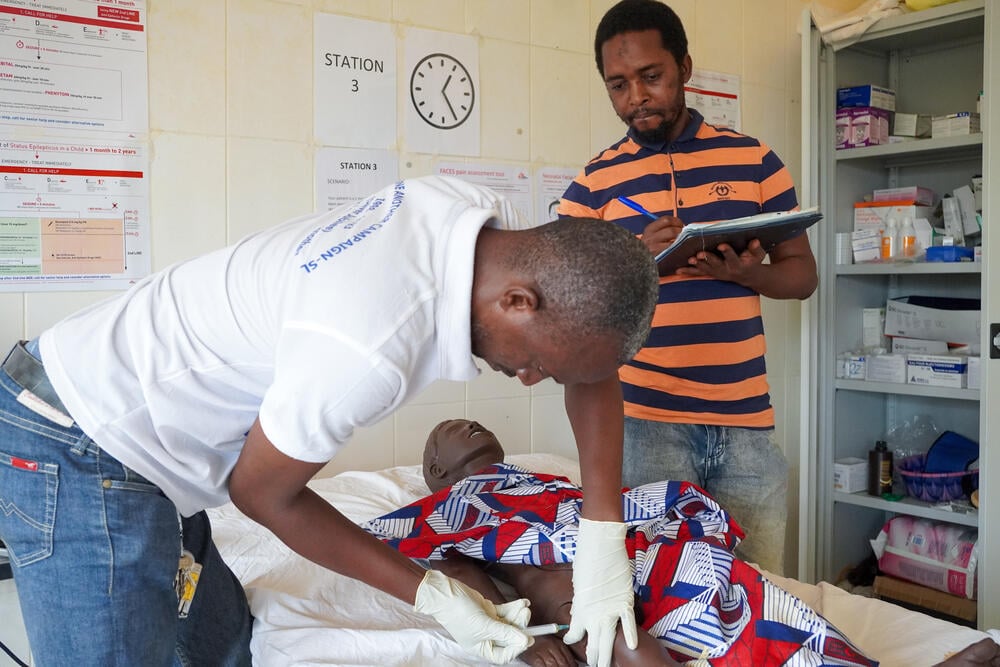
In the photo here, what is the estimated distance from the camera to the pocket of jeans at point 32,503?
0.90 meters

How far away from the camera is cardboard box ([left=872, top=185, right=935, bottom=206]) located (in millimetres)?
2551

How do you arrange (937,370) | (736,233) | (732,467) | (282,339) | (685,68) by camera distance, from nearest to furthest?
(282,339)
(736,233)
(732,467)
(685,68)
(937,370)

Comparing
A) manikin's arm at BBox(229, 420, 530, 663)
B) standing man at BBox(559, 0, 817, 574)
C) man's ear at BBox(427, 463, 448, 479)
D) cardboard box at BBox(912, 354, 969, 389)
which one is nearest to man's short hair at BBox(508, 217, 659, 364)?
manikin's arm at BBox(229, 420, 530, 663)

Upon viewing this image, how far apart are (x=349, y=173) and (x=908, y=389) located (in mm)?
1750

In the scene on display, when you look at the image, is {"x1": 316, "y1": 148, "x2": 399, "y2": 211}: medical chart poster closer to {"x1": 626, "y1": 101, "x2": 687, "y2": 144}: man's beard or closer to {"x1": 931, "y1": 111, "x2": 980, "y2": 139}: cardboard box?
{"x1": 626, "y1": 101, "x2": 687, "y2": 144}: man's beard

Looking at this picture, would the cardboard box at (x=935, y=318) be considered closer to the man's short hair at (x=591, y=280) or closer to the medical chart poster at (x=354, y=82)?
the medical chart poster at (x=354, y=82)

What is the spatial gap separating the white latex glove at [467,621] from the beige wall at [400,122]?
1155 millimetres

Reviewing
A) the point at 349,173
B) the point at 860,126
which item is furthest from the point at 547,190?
the point at 860,126

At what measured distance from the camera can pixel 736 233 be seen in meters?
1.32

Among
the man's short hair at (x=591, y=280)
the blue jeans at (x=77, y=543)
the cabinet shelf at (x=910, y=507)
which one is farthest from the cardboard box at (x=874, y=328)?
the blue jeans at (x=77, y=543)

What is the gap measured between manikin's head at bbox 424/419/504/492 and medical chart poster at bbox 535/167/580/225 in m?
0.78

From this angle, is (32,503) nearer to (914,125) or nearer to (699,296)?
(699,296)

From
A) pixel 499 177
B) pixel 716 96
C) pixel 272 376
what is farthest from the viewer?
pixel 716 96

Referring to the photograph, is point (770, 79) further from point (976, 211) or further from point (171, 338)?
point (171, 338)
